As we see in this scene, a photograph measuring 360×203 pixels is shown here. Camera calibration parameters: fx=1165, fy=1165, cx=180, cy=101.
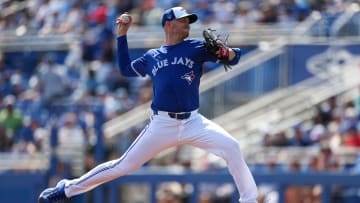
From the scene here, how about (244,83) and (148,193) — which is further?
(244,83)

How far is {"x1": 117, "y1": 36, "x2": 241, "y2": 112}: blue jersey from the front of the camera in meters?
10.1

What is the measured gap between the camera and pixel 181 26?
10102mm

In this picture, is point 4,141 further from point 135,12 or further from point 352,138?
point 352,138

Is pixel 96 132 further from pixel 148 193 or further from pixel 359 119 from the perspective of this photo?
pixel 359 119

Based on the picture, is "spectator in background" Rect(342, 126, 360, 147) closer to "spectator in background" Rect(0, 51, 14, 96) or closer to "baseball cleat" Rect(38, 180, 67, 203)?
"baseball cleat" Rect(38, 180, 67, 203)

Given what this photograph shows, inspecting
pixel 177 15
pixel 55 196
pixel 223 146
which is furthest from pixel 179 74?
pixel 55 196

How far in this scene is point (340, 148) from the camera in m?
14.8

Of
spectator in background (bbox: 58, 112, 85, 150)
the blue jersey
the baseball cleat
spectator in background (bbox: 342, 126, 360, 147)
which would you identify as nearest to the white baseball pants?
the blue jersey

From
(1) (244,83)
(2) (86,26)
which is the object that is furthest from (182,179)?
(2) (86,26)

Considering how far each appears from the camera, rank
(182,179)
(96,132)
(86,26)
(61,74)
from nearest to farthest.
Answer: (182,179) < (96,132) < (61,74) < (86,26)

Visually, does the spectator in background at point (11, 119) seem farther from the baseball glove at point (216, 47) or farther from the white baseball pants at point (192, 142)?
the baseball glove at point (216, 47)

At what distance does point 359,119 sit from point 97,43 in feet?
20.4

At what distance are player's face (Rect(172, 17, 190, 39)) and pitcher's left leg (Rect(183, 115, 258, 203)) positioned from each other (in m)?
0.76

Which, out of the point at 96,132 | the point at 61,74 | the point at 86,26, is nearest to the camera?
the point at 96,132
